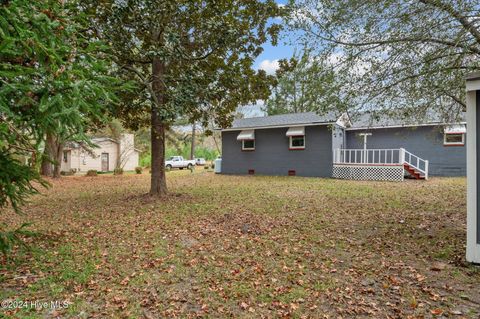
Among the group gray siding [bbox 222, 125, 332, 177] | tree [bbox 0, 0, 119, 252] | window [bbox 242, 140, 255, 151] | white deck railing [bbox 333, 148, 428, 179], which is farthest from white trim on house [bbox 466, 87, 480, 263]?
window [bbox 242, 140, 255, 151]

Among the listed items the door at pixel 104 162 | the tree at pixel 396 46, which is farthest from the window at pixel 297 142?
the door at pixel 104 162

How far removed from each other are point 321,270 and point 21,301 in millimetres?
3574

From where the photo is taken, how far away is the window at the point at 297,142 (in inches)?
641

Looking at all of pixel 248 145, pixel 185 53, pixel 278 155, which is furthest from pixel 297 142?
pixel 185 53

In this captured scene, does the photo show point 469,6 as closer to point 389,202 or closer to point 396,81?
point 396,81

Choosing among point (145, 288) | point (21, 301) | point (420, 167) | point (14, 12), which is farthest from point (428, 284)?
point (420, 167)

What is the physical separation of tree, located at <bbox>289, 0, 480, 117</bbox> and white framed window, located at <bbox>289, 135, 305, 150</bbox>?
940 centimetres

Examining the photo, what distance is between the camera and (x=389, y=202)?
8.34m

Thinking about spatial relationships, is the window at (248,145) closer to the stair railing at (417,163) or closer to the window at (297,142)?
the window at (297,142)

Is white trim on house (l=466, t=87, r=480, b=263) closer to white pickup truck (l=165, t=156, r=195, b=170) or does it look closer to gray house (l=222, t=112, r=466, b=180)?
gray house (l=222, t=112, r=466, b=180)

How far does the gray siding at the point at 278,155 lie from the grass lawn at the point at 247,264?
834cm

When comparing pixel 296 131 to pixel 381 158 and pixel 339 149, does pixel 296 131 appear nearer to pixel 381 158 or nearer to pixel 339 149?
pixel 339 149

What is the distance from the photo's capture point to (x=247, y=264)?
13.3 ft

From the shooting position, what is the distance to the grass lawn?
301cm
